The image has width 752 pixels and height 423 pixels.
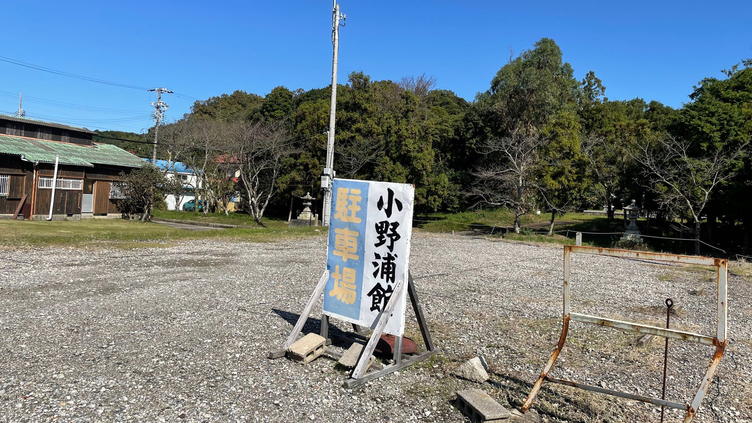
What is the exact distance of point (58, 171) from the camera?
69.3 feet

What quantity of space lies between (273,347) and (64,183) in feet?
68.4

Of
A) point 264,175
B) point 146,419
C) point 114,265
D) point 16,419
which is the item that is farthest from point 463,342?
point 264,175

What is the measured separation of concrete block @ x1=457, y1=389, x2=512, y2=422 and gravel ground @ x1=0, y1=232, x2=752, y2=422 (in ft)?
0.43

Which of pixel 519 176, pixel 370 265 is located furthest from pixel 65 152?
pixel 370 265

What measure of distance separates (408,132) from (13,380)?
22.8 metres

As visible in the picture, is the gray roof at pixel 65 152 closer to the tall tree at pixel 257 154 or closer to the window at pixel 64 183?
the window at pixel 64 183

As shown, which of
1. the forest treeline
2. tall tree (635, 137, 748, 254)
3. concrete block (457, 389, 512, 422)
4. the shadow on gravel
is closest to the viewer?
concrete block (457, 389, 512, 422)

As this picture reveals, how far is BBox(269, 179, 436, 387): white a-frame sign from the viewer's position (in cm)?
471

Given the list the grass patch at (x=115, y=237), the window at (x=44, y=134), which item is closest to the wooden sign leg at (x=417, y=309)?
the grass patch at (x=115, y=237)

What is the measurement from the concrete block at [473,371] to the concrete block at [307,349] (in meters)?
1.41

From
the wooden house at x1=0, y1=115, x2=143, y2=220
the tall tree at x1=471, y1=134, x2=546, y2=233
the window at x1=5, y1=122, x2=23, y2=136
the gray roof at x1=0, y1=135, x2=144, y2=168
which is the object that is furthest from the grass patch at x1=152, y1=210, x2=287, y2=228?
the tall tree at x1=471, y1=134, x2=546, y2=233

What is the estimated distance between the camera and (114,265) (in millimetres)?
10094

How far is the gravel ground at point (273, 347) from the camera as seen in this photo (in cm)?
398

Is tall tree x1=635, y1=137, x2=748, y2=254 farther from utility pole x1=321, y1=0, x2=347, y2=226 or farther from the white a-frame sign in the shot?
the white a-frame sign
